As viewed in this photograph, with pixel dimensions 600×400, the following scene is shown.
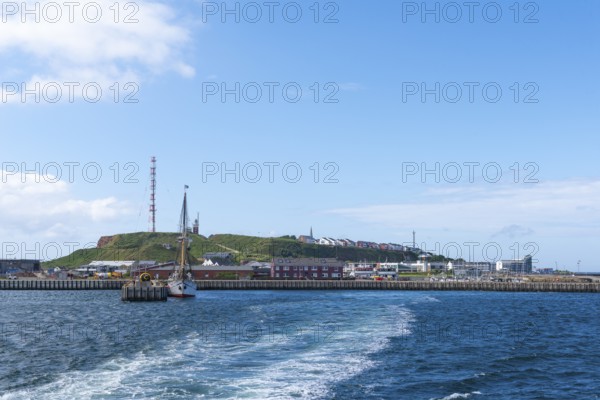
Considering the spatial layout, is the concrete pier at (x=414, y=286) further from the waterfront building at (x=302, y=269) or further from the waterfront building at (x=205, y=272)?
the waterfront building at (x=302, y=269)

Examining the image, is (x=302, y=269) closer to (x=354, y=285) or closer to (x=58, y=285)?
(x=354, y=285)

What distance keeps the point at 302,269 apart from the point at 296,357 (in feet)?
462

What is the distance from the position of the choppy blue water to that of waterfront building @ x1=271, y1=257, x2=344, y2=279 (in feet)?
348

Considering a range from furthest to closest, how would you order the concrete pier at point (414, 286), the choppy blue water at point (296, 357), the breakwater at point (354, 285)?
the concrete pier at point (414, 286)
the breakwater at point (354, 285)
the choppy blue water at point (296, 357)

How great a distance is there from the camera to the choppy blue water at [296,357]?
32.4 m

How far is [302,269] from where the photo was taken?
182 metres

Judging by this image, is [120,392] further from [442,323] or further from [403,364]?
[442,323]

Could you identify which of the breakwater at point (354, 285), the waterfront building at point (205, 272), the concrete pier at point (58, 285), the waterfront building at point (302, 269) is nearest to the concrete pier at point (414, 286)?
the breakwater at point (354, 285)

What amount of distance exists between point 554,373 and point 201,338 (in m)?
27.4

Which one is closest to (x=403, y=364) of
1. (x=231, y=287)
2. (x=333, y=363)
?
(x=333, y=363)

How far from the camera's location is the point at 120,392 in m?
30.8

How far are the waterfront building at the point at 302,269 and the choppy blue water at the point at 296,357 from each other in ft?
348

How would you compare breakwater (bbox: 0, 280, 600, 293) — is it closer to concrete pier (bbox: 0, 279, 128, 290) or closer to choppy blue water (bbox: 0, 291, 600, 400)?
concrete pier (bbox: 0, 279, 128, 290)

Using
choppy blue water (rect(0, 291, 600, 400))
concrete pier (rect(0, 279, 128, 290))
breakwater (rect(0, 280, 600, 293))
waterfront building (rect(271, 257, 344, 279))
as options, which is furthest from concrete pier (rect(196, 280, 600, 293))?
choppy blue water (rect(0, 291, 600, 400))
